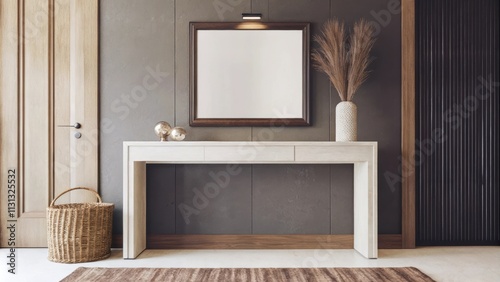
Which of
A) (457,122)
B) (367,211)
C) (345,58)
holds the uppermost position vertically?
(345,58)

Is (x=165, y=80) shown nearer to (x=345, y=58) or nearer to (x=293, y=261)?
(x=345, y=58)

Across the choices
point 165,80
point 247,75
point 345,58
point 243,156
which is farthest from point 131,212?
point 345,58

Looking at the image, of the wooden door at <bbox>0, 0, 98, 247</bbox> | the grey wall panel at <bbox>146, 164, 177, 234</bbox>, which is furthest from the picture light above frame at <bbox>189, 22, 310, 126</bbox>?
the wooden door at <bbox>0, 0, 98, 247</bbox>

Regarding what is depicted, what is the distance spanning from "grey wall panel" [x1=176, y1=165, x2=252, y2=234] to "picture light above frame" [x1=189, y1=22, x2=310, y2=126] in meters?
0.44

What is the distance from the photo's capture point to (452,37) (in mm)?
3742

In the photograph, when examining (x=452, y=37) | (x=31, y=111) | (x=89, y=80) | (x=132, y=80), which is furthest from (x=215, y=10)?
(x=452, y=37)

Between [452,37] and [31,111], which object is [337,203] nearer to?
[452,37]

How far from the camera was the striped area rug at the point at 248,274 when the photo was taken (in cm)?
273

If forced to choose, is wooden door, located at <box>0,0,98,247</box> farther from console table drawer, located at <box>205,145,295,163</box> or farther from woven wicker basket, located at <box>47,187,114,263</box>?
console table drawer, located at <box>205,145,295,163</box>

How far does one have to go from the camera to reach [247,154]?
3.21m

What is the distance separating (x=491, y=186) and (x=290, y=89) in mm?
1934

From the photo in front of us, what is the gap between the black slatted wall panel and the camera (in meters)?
3.71

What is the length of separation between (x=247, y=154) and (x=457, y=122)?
6.24 feet

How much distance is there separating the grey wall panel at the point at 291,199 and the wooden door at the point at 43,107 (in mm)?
1378
